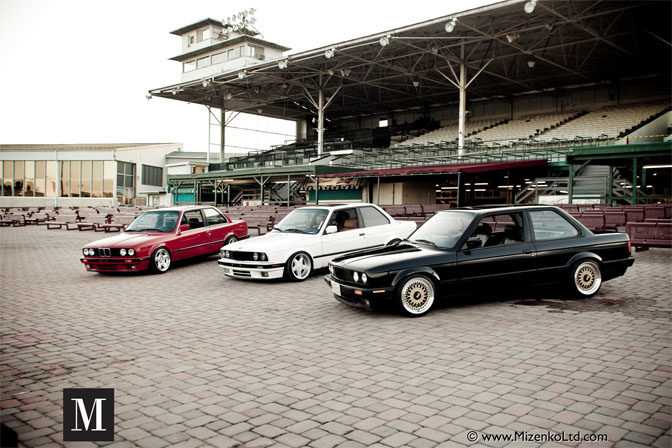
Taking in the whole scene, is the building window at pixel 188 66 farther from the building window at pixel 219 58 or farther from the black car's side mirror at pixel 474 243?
the black car's side mirror at pixel 474 243

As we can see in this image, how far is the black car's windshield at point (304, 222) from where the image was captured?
9586 mm

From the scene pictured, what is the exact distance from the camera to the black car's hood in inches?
242

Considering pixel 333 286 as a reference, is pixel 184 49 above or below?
above

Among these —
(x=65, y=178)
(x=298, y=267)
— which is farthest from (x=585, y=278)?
(x=65, y=178)

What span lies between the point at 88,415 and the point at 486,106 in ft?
175

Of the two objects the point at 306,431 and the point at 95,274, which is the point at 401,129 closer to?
the point at 95,274

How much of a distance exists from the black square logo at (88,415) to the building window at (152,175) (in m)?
57.0

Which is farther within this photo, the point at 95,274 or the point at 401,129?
the point at 401,129

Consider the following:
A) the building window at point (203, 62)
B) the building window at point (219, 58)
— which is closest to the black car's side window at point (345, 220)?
the building window at point (219, 58)

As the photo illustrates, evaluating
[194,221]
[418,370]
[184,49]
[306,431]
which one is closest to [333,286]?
[418,370]

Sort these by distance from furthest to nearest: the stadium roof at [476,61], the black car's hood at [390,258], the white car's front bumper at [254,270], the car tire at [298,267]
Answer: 1. the stadium roof at [476,61]
2. the car tire at [298,267]
3. the white car's front bumper at [254,270]
4. the black car's hood at [390,258]

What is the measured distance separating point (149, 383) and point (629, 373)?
4.36 m

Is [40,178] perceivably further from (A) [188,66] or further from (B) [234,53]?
(B) [234,53]

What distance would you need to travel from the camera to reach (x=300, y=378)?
421 cm
